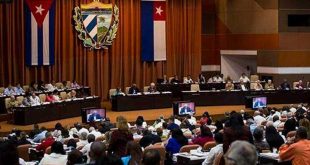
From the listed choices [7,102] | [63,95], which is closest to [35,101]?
[7,102]

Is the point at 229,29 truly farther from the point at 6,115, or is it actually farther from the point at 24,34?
the point at 6,115

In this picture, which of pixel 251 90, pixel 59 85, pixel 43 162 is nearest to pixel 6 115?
pixel 59 85

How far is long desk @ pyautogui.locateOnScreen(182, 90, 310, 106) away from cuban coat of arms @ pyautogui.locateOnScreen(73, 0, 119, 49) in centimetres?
463

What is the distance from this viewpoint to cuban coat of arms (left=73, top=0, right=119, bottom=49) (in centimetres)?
2464

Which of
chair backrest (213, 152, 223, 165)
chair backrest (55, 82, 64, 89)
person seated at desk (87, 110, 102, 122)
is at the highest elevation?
chair backrest (55, 82, 64, 89)

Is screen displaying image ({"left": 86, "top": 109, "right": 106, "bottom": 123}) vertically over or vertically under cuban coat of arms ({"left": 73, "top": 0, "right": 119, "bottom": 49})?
under

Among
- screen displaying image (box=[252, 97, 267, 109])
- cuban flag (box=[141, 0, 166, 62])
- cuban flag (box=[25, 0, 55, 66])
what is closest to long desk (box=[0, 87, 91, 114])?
cuban flag (box=[25, 0, 55, 66])

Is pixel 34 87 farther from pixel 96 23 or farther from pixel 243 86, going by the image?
pixel 243 86

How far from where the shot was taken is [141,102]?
A: 75.7 feet

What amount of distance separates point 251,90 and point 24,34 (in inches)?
384

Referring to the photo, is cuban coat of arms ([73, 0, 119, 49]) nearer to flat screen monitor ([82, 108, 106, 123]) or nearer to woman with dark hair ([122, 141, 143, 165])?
flat screen monitor ([82, 108, 106, 123])

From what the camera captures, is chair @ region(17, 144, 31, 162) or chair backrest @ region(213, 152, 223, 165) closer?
chair backrest @ region(213, 152, 223, 165)

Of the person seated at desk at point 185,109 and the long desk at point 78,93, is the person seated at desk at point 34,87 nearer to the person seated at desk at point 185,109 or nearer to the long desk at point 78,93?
the long desk at point 78,93

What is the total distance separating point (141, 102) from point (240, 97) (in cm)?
439
